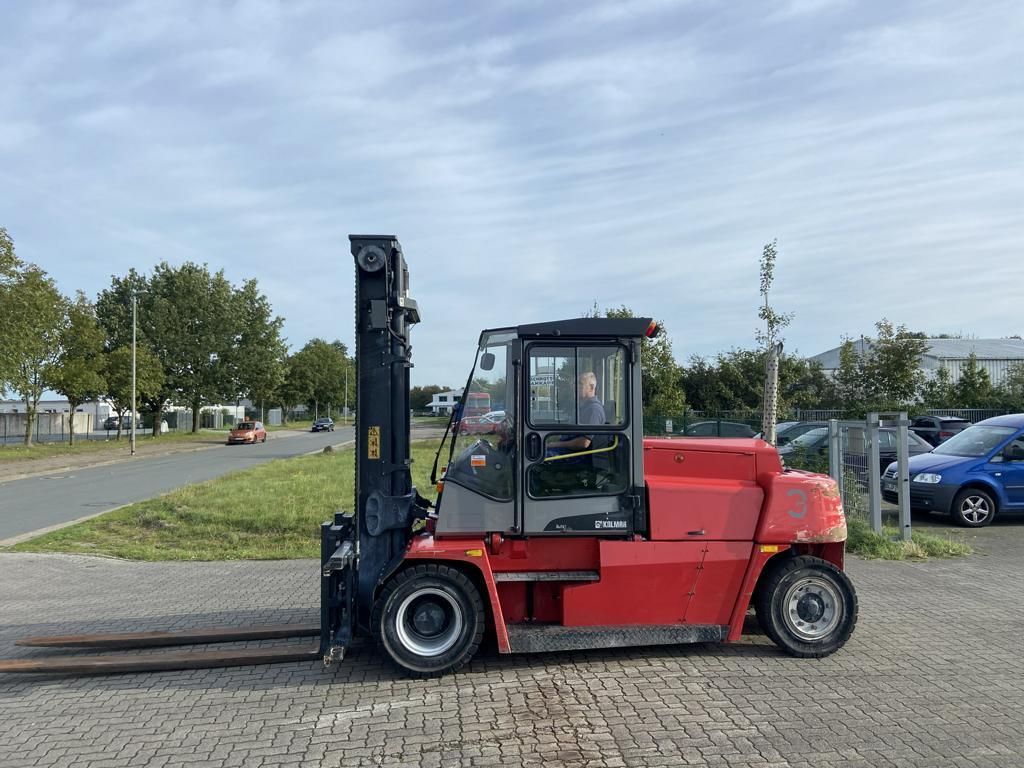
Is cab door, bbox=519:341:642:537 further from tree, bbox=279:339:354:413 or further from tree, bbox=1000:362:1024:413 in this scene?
tree, bbox=279:339:354:413

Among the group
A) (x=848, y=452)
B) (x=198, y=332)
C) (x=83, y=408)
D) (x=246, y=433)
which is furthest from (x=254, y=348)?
(x=848, y=452)

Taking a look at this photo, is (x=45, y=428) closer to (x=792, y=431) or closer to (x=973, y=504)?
(x=792, y=431)

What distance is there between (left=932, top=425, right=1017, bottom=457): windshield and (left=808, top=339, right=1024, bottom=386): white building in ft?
78.4

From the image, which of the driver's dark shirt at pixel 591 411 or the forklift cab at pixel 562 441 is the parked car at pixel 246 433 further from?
the driver's dark shirt at pixel 591 411

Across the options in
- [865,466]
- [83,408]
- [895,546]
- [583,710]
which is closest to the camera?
[583,710]

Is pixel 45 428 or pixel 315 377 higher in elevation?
pixel 315 377

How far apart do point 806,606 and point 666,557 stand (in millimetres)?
1248

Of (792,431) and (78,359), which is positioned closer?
(792,431)

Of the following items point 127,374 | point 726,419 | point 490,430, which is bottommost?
point 726,419

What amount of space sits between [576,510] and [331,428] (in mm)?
74914

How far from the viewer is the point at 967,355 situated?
1818 inches

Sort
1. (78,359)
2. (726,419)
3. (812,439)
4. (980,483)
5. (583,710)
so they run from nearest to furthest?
(583,710) < (980,483) < (812,439) < (726,419) < (78,359)

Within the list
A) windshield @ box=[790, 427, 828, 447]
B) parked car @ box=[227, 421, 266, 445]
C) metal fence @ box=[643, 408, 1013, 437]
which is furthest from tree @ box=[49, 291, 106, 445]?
windshield @ box=[790, 427, 828, 447]

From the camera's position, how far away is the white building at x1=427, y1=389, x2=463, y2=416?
6111mm
